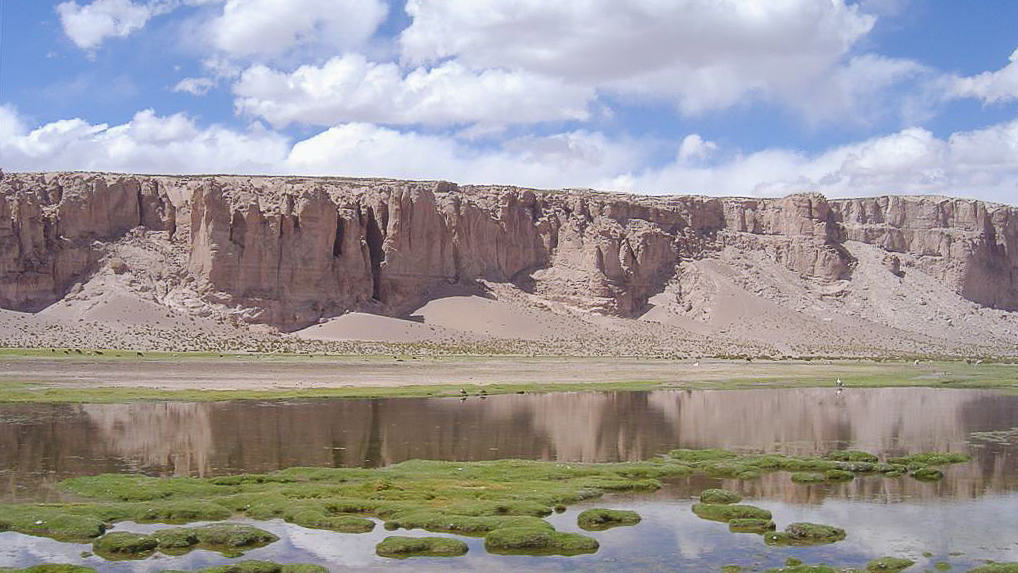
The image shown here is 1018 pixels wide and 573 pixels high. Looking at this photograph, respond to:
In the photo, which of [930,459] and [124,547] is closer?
[124,547]

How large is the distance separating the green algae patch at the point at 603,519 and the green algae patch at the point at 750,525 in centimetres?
197

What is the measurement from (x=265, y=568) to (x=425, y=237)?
304 feet

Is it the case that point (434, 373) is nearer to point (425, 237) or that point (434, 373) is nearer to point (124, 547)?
point (124, 547)

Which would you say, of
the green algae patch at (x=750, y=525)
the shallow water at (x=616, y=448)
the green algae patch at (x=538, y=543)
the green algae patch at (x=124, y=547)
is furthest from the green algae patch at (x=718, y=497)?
the green algae patch at (x=124, y=547)

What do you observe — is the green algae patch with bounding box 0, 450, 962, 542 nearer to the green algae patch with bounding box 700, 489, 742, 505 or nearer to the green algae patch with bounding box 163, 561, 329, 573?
the green algae patch with bounding box 700, 489, 742, 505

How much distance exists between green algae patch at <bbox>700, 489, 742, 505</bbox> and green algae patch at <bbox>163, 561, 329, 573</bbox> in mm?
9830

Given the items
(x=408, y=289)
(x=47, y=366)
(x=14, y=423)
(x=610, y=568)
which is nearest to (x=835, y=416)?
(x=610, y=568)

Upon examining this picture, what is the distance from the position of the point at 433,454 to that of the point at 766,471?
963 cm

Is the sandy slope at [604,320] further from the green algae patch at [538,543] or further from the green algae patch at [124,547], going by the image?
the green algae patch at [538,543]

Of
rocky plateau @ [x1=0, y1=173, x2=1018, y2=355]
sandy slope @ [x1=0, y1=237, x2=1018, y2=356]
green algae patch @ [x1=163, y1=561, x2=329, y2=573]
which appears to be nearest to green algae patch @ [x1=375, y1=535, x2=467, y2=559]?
green algae patch @ [x1=163, y1=561, x2=329, y2=573]

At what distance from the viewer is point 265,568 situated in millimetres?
17859

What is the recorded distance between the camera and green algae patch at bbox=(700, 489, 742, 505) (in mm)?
24014

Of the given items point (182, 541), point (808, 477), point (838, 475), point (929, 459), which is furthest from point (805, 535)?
point (182, 541)

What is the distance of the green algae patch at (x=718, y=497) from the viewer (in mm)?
24014
